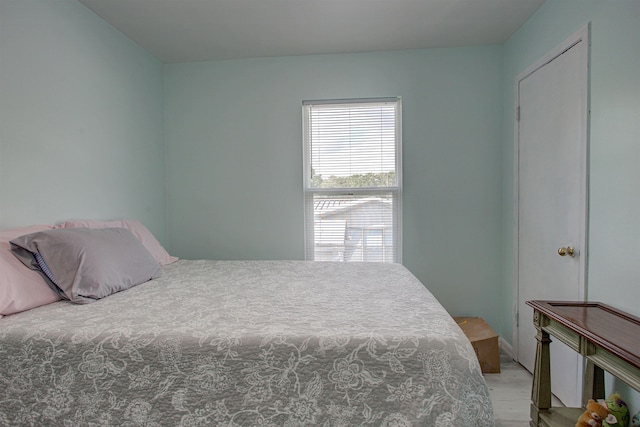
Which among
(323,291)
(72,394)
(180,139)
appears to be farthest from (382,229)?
(72,394)

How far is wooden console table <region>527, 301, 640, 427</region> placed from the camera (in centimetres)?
118

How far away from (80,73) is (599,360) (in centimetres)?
324

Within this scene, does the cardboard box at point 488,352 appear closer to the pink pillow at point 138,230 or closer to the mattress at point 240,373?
the mattress at point 240,373

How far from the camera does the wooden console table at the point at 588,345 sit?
1.18m

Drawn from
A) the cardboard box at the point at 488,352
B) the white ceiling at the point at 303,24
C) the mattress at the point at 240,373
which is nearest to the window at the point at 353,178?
the white ceiling at the point at 303,24

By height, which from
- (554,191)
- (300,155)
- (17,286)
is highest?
(300,155)

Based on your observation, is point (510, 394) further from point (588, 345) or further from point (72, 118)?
point (72, 118)

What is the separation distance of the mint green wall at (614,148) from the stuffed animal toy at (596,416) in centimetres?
18

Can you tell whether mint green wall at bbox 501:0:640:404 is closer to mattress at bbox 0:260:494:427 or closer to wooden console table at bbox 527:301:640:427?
wooden console table at bbox 527:301:640:427

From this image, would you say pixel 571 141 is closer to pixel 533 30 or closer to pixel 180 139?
pixel 533 30

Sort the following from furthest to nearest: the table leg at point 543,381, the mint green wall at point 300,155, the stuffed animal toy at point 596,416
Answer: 1. the mint green wall at point 300,155
2. the table leg at point 543,381
3. the stuffed animal toy at point 596,416

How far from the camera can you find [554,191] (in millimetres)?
2135

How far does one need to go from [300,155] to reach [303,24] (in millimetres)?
1060

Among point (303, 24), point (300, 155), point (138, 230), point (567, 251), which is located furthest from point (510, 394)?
point (303, 24)
